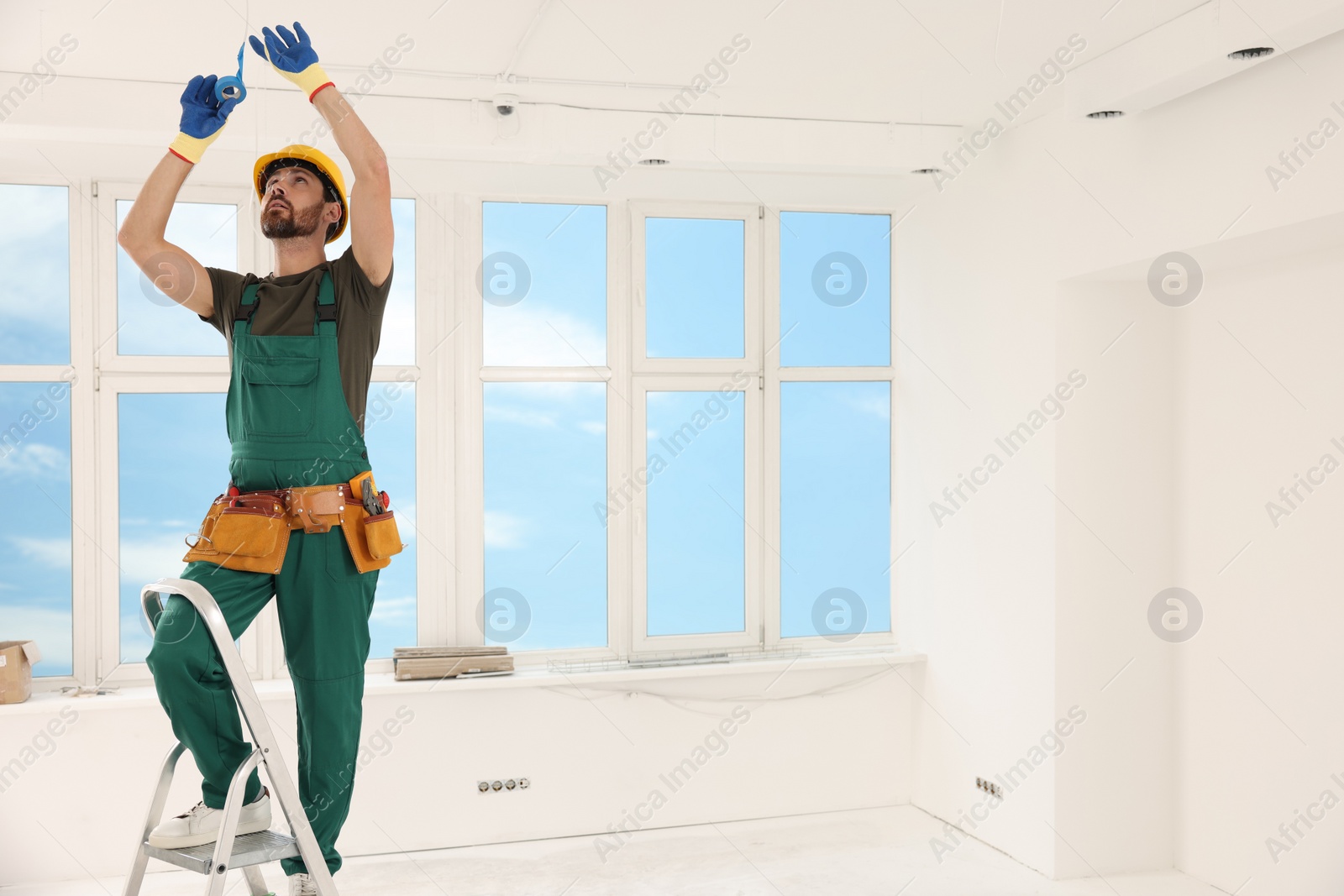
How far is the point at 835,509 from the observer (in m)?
5.14

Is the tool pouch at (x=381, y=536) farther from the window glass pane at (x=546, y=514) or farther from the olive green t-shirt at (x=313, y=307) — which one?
the window glass pane at (x=546, y=514)

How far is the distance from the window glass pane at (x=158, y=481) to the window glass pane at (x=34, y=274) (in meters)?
0.36

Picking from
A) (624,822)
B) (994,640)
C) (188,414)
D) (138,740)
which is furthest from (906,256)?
(138,740)

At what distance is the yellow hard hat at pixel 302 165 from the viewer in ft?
7.68

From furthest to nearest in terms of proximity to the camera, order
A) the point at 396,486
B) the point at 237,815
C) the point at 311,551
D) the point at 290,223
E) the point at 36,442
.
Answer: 1. the point at 396,486
2. the point at 36,442
3. the point at 290,223
4. the point at 311,551
5. the point at 237,815

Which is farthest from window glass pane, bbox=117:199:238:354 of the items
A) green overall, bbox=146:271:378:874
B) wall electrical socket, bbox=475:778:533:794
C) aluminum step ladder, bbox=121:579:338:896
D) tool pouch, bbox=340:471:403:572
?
aluminum step ladder, bbox=121:579:338:896

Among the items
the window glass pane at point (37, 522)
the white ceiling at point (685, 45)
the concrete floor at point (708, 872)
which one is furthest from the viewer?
the window glass pane at point (37, 522)

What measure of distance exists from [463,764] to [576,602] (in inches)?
32.6

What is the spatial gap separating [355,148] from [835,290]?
3.25 metres

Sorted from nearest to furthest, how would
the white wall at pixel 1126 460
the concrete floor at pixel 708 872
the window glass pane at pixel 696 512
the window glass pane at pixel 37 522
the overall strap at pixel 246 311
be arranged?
the overall strap at pixel 246 311, the white wall at pixel 1126 460, the concrete floor at pixel 708 872, the window glass pane at pixel 37 522, the window glass pane at pixel 696 512

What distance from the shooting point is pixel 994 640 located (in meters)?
4.34

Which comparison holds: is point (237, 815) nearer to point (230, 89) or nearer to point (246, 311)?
point (246, 311)

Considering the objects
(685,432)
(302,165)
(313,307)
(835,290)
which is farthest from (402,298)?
(313,307)

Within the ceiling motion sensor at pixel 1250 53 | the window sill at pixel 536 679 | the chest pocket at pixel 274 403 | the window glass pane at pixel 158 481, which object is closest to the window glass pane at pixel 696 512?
the window sill at pixel 536 679
